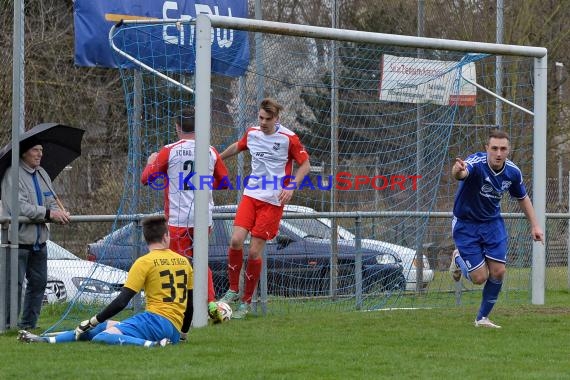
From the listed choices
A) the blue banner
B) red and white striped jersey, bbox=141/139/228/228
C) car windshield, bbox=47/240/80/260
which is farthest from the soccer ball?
car windshield, bbox=47/240/80/260

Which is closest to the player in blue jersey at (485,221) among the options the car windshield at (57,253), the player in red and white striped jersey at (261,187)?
the player in red and white striped jersey at (261,187)

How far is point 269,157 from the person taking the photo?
11.5m

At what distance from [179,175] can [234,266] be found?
1101mm

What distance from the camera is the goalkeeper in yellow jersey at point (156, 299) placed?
28.4ft

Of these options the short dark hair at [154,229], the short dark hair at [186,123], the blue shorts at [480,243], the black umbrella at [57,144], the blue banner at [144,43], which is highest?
the blue banner at [144,43]

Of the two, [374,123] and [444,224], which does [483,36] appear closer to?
[444,224]

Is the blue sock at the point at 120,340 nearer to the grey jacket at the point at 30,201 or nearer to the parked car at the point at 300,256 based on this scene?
the grey jacket at the point at 30,201

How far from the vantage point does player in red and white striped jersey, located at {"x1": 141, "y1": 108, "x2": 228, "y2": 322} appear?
11117 mm

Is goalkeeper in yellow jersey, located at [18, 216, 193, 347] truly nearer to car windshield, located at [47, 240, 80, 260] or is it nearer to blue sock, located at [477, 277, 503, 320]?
blue sock, located at [477, 277, 503, 320]

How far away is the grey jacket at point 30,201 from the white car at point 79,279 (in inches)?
73.1

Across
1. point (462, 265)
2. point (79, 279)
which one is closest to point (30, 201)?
point (79, 279)

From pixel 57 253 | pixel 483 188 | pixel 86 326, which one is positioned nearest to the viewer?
→ pixel 86 326

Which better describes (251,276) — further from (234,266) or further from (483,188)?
(483,188)

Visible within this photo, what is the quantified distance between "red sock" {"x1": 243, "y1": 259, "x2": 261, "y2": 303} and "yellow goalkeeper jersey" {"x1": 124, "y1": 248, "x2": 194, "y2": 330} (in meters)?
2.65
